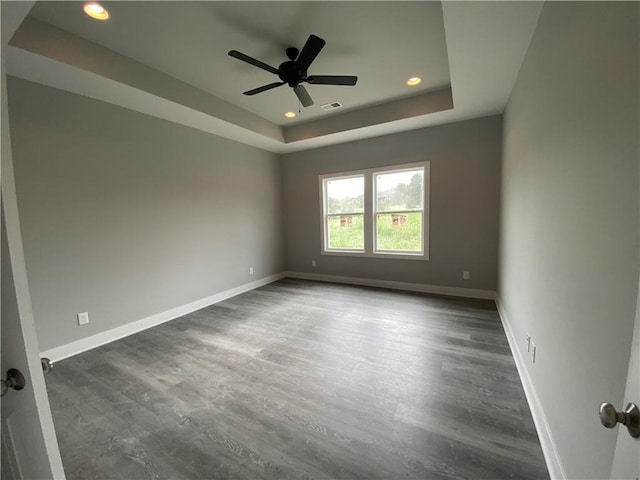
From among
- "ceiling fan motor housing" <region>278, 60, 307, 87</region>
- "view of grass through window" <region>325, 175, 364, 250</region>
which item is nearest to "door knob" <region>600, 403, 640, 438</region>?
"ceiling fan motor housing" <region>278, 60, 307, 87</region>

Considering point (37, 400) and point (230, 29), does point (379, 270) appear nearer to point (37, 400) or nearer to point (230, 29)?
point (230, 29)

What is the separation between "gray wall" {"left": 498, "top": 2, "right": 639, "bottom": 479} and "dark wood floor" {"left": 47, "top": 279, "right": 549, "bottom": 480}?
43cm

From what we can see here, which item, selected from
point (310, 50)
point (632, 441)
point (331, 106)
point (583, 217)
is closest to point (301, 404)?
point (632, 441)

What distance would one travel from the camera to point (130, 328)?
10.1 feet

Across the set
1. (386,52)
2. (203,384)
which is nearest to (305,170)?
(386,52)

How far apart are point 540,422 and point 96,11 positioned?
412 centimetres

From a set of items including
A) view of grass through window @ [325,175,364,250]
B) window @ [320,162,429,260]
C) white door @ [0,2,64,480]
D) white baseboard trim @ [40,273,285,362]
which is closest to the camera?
white door @ [0,2,64,480]

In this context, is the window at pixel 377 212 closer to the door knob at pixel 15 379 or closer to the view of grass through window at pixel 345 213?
the view of grass through window at pixel 345 213

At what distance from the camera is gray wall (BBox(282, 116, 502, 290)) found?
12.3ft

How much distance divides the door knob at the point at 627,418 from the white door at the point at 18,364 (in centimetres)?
138

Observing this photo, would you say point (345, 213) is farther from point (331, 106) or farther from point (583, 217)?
point (583, 217)

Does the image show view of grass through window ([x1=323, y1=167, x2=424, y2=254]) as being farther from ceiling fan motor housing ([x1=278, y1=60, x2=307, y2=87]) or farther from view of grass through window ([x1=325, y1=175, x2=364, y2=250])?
ceiling fan motor housing ([x1=278, y1=60, x2=307, y2=87])

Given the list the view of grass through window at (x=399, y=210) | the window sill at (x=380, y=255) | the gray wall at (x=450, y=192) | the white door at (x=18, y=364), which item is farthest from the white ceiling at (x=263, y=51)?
the window sill at (x=380, y=255)

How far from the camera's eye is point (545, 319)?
158 cm
